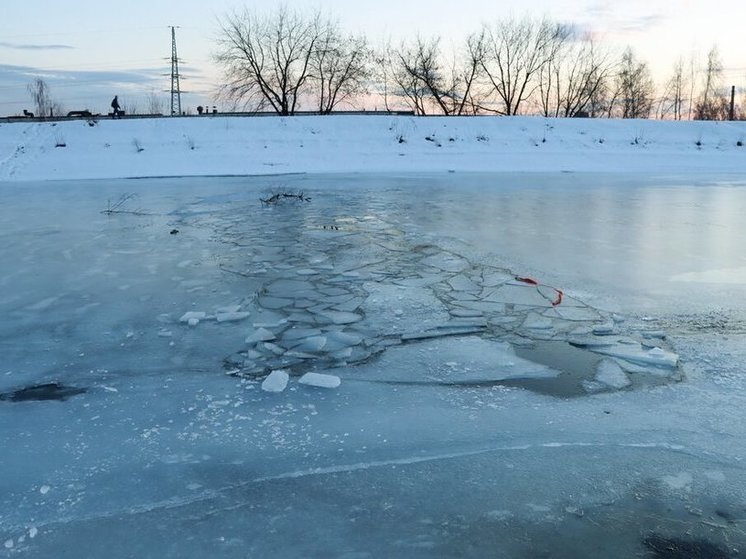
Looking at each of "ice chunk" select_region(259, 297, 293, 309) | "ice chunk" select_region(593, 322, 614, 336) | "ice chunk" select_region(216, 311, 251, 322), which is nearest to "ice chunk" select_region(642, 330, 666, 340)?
"ice chunk" select_region(593, 322, 614, 336)

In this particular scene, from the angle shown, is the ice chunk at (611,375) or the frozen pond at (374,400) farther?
the ice chunk at (611,375)

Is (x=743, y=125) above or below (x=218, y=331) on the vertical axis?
above

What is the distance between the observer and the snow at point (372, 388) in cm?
222

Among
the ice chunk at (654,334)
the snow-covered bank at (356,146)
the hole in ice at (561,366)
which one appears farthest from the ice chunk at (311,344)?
the snow-covered bank at (356,146)

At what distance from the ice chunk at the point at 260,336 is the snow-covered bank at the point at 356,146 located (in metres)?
16.2

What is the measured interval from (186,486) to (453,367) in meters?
1.74

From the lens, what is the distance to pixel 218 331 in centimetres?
430

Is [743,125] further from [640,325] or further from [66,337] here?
[66,337]

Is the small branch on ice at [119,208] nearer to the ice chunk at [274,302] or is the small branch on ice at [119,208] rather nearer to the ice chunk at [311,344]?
the ice chunk at [274,302]

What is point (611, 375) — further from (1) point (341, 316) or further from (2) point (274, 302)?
(2) point (274, 302)

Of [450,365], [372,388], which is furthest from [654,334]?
[372,388]

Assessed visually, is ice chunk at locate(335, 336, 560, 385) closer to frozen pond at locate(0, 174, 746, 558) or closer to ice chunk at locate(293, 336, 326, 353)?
frozen pond at locate(0, 174, 746, 558)

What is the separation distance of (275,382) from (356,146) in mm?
20039

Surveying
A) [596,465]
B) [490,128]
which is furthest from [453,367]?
[490,128]
